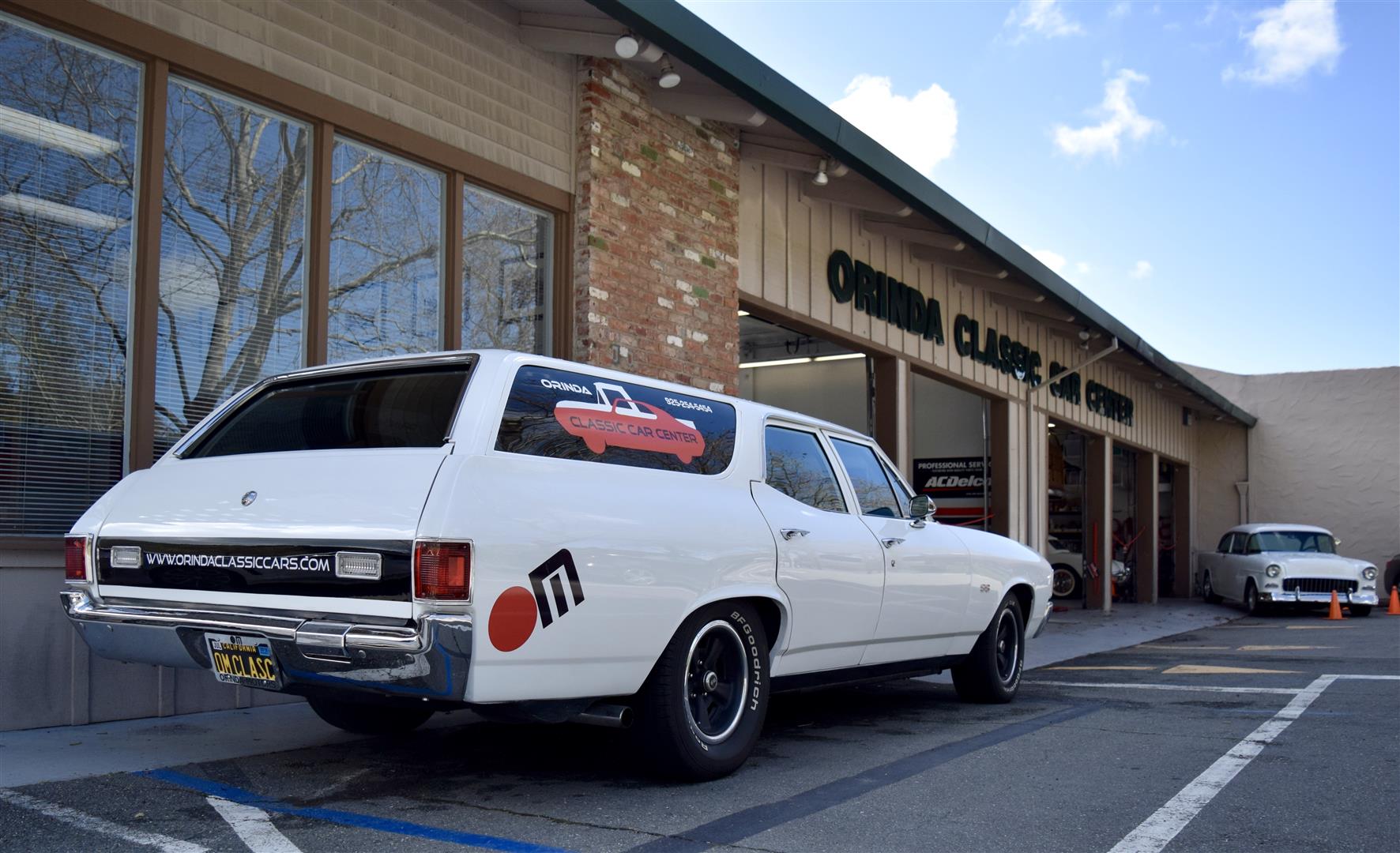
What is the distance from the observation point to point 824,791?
5023 millimetres

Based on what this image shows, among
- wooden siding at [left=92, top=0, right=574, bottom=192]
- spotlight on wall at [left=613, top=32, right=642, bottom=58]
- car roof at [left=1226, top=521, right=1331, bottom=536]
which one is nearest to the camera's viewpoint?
wooden siding at [left=92, top=0, right=574, bottom=192]

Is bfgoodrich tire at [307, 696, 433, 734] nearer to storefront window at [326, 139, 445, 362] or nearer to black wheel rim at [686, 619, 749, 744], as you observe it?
black wheel rim at [686, 619, 749, 744]

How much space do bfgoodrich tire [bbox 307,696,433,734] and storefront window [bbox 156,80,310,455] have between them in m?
1.97

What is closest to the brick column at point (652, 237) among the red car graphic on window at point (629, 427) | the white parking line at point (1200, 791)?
the red car graphic on window at point (629, 427)

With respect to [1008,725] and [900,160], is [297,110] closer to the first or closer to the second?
[1008,725]

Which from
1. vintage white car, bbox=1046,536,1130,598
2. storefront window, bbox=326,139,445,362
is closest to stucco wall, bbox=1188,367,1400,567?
vintage white car, bbox=1046,536,1130,598

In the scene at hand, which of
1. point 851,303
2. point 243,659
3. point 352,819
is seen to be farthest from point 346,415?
point 851,303

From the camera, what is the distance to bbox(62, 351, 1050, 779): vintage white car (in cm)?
414

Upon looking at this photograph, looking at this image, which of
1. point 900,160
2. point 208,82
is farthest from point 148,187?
point 900,160

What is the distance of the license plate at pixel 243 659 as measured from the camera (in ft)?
14.3

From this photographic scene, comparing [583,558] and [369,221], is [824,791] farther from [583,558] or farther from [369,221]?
[369,221]

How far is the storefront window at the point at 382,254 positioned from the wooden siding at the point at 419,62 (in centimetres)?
36

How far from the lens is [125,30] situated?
666 centimetres

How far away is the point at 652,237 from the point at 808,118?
177 cm
